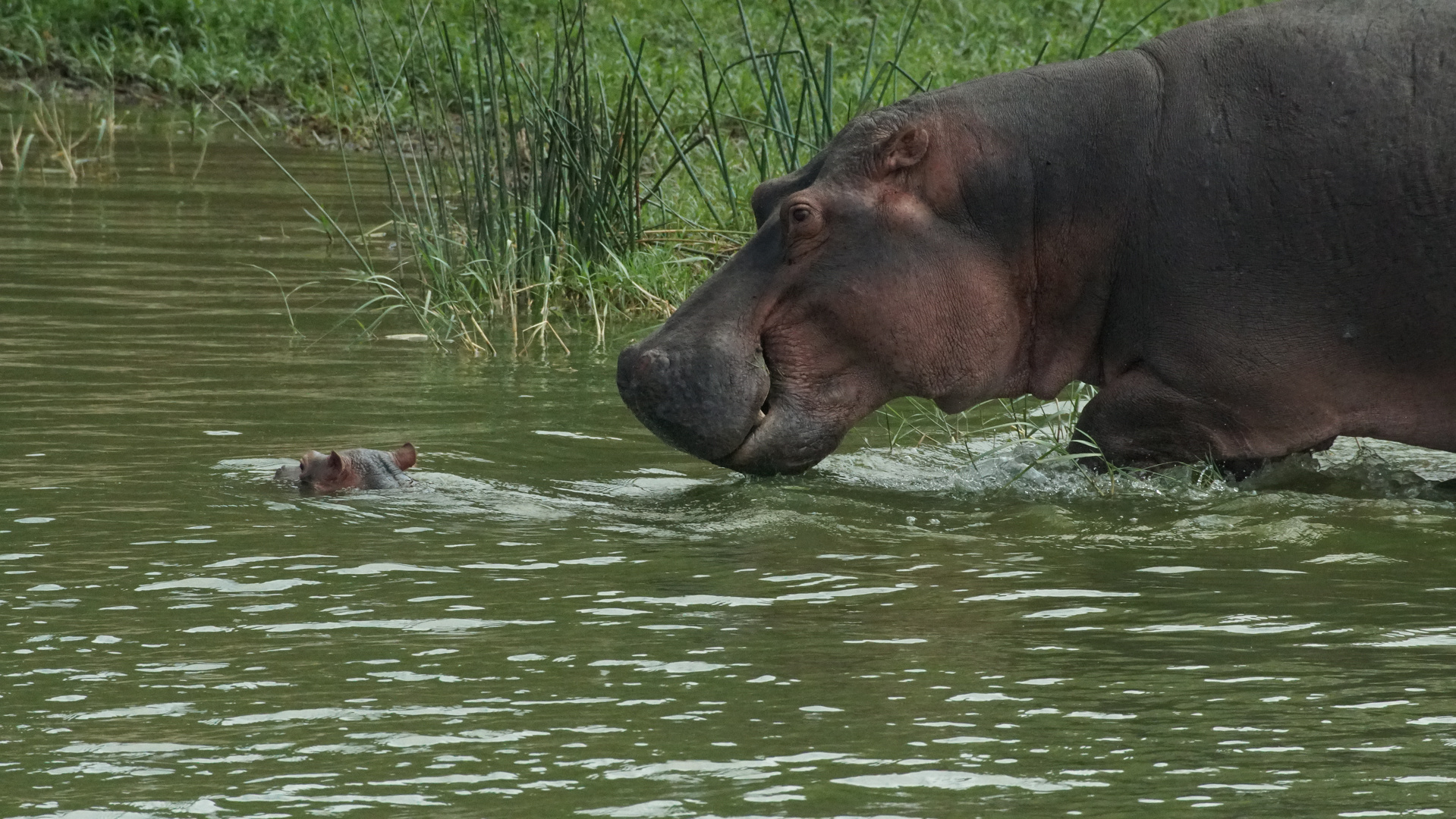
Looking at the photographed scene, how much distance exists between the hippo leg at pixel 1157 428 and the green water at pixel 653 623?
0.09m

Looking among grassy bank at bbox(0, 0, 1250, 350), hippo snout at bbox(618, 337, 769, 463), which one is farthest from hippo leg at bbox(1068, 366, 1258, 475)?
grassy bank at bbox(0, 0, 1250, 350)

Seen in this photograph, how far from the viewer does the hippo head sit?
5039mm

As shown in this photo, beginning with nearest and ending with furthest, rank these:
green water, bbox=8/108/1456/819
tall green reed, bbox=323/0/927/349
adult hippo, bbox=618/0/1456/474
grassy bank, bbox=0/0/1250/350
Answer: green water, bbox=8/108/1456/819, adult hippo, bbox=618/0/1456/474, tall green reed, bbox=323/0/927/349, grassy bank, bbox=0/0/1250/350

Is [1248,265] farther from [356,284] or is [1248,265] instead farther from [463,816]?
[356,284]

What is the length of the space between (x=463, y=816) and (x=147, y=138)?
1135cm

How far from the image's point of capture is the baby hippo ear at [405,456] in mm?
5195

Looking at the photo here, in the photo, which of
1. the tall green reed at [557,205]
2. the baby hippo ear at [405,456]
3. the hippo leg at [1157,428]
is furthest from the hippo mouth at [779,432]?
the tall green reed at [557,205]

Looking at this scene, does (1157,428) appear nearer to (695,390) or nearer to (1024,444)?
(1024,444)

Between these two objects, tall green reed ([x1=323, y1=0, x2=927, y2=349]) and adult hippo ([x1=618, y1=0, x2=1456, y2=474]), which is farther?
tall green reed ([x1=323, y1=0, x2=927, y2=349])

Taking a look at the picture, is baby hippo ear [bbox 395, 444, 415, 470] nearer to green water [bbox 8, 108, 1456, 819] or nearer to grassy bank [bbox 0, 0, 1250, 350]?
green water [bbox 8, 108, 1456, 819]

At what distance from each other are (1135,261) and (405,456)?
67.9 inches

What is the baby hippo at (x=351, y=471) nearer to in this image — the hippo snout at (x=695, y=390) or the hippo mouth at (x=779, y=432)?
the hippo snout at (x=695, y=390)

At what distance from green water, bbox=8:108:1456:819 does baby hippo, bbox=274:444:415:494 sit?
0.07 metres

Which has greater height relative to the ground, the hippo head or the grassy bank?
the grassy bank
